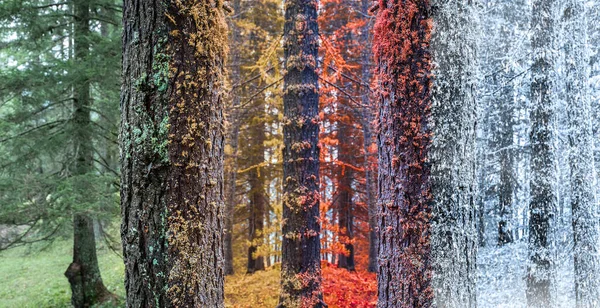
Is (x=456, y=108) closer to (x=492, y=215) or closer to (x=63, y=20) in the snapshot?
(x=492, y=215)

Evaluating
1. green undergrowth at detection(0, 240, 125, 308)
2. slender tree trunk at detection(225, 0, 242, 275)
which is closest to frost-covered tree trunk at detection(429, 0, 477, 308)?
slender tree trunk at detection(225, 0, 242, 275)

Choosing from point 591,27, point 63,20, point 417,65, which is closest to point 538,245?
point 591,27

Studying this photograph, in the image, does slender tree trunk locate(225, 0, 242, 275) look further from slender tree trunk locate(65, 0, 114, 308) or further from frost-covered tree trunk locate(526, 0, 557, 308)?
frost-covered tree trunk locate(526, 0, 557, 308)

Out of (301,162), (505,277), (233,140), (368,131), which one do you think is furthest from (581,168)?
(233,140)

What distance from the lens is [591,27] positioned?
4.81 metres

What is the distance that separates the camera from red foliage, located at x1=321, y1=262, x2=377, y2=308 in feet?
22.0

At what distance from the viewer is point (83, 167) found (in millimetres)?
7605

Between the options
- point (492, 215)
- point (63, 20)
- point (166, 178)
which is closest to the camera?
point (166, 178)

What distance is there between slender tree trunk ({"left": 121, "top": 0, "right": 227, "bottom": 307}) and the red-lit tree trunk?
1201mm

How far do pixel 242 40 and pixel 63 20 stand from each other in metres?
4.34

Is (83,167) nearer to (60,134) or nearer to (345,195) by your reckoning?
(60,134)

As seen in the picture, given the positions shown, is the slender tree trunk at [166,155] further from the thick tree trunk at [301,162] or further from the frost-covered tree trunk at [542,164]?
the frost-covered tree trunk at [542,164]

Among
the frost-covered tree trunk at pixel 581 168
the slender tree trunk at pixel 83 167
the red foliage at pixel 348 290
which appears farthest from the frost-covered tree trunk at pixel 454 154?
the slender tree trunk at pixel 83 167

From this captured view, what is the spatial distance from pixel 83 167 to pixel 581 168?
9328mm
